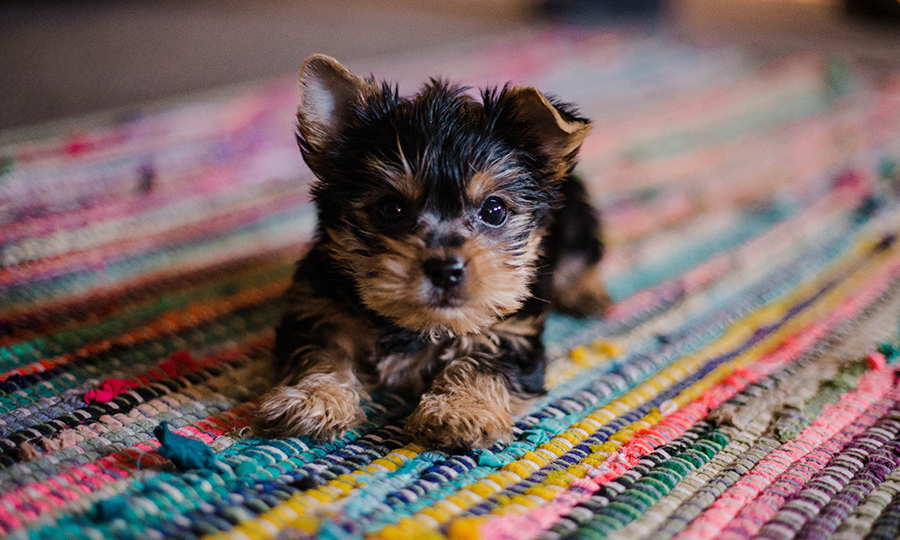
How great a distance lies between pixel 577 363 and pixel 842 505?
90cm

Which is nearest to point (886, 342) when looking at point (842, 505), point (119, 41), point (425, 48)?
point (842, 505)

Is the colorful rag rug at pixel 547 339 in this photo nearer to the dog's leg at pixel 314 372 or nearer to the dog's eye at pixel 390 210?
the dog's leg at pixel 314 372

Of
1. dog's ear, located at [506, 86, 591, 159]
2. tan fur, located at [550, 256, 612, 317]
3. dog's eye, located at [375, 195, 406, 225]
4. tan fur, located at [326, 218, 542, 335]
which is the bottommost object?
tan fur, located at [550, 256, 612, 317]

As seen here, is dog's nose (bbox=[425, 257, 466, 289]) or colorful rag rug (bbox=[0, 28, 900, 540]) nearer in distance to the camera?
colorful rag rug (bbox=[0, 28, 900, 540])

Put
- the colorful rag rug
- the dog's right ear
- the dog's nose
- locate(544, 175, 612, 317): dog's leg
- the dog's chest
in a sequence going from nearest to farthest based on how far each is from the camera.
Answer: the colorful rag rug → the dog's nose → the dog's right ear → the dog's chest → locate(544, 175, 612, 317): dog's leg

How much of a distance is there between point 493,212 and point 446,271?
0.35 metres

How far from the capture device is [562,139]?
6.51 ft

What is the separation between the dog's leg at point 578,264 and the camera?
2.61 m

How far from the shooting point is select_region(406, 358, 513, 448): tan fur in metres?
1.70

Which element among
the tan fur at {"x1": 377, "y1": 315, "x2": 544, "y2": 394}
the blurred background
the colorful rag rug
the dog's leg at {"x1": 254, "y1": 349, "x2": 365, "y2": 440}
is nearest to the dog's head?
the tan fur at {"x1": 377, "y1": 315, "x2": 544, "y2": 394}

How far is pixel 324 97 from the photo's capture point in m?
1.92

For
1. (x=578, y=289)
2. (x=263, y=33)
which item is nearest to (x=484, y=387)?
(x=578, y=289)

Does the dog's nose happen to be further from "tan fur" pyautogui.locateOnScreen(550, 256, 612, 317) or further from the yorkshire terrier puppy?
"tan fur" pyautogui.locateOnScreen(550, 256, 612, 317)

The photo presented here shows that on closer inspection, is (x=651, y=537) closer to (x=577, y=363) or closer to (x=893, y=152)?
(x=577, y=363)
